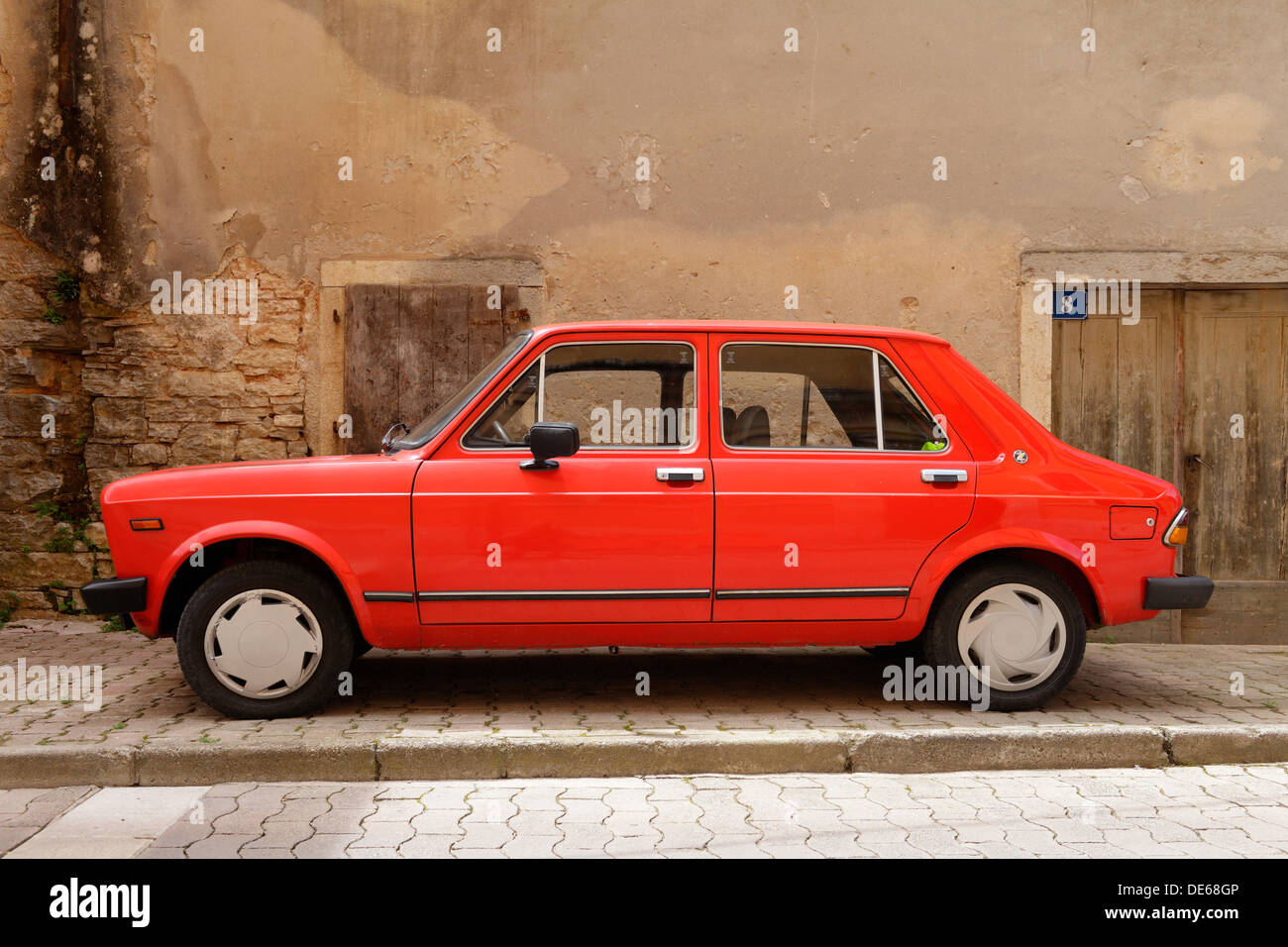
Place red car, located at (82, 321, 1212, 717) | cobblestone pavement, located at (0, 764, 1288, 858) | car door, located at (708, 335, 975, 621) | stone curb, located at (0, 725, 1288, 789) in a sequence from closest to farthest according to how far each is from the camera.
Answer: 1. cobblestone pavement, located at (0, 764, 1288, 858)
2. stone curb, located at (0, 725, 1288, 789)
3. red car, located at (82, 321, 1212, 717)
4. car door, located at (708, 335, 975, 621)

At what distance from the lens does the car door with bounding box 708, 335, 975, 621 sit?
5.09 m

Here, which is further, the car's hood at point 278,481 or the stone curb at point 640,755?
the car's hood at point 278,481

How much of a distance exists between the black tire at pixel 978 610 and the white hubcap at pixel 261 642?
8.92 feet

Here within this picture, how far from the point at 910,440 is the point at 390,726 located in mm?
2582

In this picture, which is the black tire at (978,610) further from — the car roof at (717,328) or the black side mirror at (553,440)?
the black side mirror at (553,440)

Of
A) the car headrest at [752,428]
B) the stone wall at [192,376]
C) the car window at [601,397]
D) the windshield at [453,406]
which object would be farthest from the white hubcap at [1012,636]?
the stone wall at [192,376]

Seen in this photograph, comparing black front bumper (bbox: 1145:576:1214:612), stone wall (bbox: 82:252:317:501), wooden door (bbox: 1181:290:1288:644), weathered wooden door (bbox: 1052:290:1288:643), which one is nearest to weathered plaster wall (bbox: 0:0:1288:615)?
stone wall (bbox: 82:252:317:501)

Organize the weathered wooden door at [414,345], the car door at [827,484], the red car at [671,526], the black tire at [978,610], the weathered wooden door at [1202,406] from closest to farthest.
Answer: the red car at [671,526] → the car door at [827,484] → the black tire at [978,610] → the weathered wooden door at [414,345] → the weathered wooden door at [1202,406]

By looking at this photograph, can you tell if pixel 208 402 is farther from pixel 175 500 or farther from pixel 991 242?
pixel 991 242

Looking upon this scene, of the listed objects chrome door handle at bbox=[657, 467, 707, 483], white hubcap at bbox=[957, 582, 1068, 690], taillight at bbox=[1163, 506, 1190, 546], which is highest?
chrome door handle at bbox=[657, 467, 707, 483]

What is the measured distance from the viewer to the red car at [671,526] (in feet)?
16.4

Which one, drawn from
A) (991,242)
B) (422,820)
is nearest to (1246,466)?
(991,242)

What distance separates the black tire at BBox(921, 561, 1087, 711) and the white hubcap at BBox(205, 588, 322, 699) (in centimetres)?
272

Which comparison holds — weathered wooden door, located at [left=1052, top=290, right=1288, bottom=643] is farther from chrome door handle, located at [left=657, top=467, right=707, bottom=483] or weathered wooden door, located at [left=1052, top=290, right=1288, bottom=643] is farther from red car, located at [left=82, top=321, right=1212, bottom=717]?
chrome door handle, located at [left=657, top=467, right=707, bottom=483]
